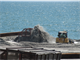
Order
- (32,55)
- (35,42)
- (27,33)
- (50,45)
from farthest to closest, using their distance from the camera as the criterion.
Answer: (27,33)
(35,42)
(50,45)
(32,55)

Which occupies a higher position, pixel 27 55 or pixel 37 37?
pixel 37 37

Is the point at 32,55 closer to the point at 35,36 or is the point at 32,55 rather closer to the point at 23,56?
the point at 23,56

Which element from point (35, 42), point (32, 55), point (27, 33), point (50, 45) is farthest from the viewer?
point (27, 33)

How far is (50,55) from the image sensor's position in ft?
40.8

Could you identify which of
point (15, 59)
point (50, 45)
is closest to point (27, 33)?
point (50, 45)

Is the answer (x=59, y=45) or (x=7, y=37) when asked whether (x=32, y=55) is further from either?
(x=7, y=37)

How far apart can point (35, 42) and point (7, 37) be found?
15.1 feet

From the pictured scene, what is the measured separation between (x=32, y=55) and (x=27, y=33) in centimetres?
1357

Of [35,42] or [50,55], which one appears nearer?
[50,55]

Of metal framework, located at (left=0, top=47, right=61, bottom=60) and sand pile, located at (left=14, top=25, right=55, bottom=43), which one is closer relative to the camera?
metal framework, located at (left=0, top=47, right=61, bottom=60)

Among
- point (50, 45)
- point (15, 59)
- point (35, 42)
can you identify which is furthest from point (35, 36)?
point (15, 59)

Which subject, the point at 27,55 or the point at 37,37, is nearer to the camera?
the point at 27,55

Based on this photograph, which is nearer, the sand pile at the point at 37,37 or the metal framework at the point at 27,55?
the metal framework at the point at 27,55

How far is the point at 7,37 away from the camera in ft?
87.9
